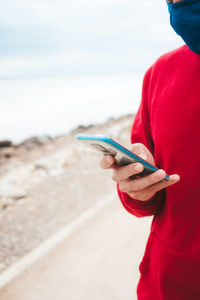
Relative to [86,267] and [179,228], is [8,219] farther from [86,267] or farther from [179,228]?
[179,228]

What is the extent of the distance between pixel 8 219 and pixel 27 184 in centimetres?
107

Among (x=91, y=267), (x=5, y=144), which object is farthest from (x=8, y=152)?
(x=91, y=267)

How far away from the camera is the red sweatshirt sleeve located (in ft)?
3.77

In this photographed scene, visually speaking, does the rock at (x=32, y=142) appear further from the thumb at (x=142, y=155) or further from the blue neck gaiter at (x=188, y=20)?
the blue neck gaiter at (x=188, y=20)

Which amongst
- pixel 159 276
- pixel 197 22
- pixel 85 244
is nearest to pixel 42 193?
pixel 85 244

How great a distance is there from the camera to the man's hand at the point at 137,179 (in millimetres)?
909

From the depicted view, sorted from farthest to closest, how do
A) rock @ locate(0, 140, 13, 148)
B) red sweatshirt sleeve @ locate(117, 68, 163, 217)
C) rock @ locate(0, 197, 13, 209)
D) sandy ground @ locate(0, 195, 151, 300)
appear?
rock @ locate(0, 140, 13, 148), rock @ locate(0, 197, 13, 209), sandy ground @ locate(0, 195, 151, 300), red sweatshirt sleeve @ locate(117, 68, 163, 217)

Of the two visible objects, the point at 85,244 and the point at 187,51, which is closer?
the point at 187,51

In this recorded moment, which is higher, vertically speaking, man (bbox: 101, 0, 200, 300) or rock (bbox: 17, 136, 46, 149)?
man (bbox: 101, 0, 200, 300)

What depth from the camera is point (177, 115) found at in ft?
3.32

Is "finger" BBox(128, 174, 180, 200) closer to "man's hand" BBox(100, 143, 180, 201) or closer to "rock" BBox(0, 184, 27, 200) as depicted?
"man's hand" BBox(100, 143, 180, 201)

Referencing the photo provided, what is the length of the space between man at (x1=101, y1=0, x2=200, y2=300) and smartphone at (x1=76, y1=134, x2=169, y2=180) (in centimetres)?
2

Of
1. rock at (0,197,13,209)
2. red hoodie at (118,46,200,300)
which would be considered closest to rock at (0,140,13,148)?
rock at (0,197,13,209)

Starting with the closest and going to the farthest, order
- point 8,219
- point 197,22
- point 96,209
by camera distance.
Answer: point 197,22
point 96,209
point 8,219
